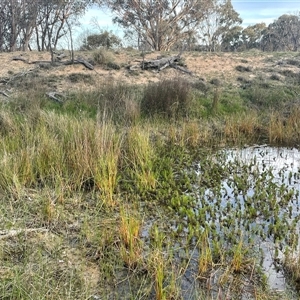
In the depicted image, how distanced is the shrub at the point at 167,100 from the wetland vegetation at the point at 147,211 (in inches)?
29.0

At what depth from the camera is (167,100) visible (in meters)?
8.29

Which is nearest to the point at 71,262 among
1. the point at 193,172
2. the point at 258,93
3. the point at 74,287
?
the point at 74,287

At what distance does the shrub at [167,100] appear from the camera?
823 centimetres

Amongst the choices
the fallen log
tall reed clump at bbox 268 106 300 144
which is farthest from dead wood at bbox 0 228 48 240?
the fallen log

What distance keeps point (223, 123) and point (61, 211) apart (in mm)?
5486

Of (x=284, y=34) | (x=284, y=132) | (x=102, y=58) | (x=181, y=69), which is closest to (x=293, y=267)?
(x=284, y=132)

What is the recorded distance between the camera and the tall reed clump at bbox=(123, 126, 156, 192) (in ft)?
15.5

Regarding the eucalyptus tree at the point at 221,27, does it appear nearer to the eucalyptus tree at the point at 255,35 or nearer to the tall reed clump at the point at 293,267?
the eucalyptus tree at the point at 255,35

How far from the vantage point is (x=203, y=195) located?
4.57 meters

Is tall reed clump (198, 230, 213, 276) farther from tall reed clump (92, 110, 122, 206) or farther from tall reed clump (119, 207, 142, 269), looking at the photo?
tall reed clump (92, 110, 122, 206)

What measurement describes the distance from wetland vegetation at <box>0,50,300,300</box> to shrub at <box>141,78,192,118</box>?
74cm

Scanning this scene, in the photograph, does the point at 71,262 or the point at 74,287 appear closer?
the point at 74,287

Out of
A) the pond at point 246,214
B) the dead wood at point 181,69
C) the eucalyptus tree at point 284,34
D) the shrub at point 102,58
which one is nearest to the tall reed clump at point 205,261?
the pond at point 246,214

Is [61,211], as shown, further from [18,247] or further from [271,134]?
[271,134]
